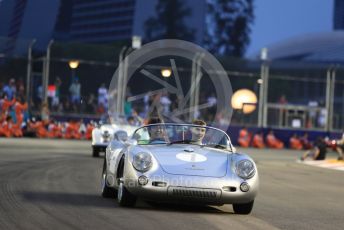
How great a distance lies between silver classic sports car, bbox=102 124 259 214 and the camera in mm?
9492

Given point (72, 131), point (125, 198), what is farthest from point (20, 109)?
point (125, 198)

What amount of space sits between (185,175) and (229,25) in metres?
71.1

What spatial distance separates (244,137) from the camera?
123 feet

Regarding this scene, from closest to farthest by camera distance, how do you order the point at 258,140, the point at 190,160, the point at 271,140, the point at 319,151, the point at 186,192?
the point at 186,192, the point at 190,160, the point at 319,151, the point at 258,140, the point at 271,140

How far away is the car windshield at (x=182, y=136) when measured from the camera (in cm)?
1074

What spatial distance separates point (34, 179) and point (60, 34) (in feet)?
92.7

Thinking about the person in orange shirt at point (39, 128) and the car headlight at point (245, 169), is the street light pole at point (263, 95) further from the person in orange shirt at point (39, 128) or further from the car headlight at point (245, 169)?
the car headlight at point (245, 169)

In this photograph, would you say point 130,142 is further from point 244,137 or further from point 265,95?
point 265,95

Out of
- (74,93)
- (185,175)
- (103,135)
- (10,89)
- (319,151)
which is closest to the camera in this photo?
(185,175)

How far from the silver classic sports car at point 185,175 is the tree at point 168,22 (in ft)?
186

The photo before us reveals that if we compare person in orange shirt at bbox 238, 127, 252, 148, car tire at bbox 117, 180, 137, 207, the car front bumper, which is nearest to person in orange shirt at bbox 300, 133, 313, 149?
person in orange shirt at bbox 238, 127, 252, 148

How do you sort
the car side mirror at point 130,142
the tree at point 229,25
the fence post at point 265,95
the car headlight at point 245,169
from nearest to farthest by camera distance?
the car headlight at point 245,169, the car side mirror at point 130,142, the fence post at point 265,95, the tree at point 229,25

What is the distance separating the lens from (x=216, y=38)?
7856 cm

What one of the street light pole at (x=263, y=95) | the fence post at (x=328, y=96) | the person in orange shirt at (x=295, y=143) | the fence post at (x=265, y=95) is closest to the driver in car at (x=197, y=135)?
the street light pole at (x=263, y=95)
